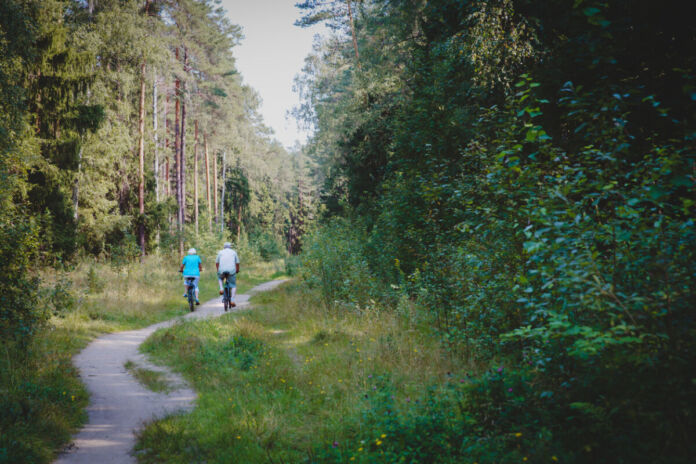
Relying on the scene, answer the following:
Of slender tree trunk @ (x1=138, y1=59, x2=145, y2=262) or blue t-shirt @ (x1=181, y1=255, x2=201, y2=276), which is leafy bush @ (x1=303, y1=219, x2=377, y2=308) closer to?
blue t-shirt @ (x1=181, y1=255, x2=201, y2=276)

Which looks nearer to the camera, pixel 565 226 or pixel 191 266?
pixel 565 226

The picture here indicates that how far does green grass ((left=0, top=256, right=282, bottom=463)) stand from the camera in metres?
3.86

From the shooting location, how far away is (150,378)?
5949 millimetres

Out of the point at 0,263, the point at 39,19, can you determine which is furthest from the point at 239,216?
the point at 0,263

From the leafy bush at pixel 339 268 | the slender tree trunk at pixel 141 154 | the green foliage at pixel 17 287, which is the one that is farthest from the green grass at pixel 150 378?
the slender tree trunk at pixel 141 154

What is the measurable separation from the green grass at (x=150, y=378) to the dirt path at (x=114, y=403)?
8 centimetres

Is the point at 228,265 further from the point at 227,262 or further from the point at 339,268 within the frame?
the point at 339,268

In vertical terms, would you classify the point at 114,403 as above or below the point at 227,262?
below

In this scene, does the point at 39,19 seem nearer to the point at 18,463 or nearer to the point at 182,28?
the point at 182,28

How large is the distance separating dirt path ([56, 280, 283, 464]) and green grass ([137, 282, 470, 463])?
0.27m

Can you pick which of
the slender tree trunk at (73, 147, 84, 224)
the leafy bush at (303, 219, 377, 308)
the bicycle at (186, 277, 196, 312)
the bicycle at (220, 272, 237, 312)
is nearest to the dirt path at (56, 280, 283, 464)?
the bicycle at (220, 272, 237, 312)

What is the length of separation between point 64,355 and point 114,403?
2.56 metres

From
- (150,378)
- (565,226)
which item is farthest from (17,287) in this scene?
(565,226)

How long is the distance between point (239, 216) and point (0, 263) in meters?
42.3
